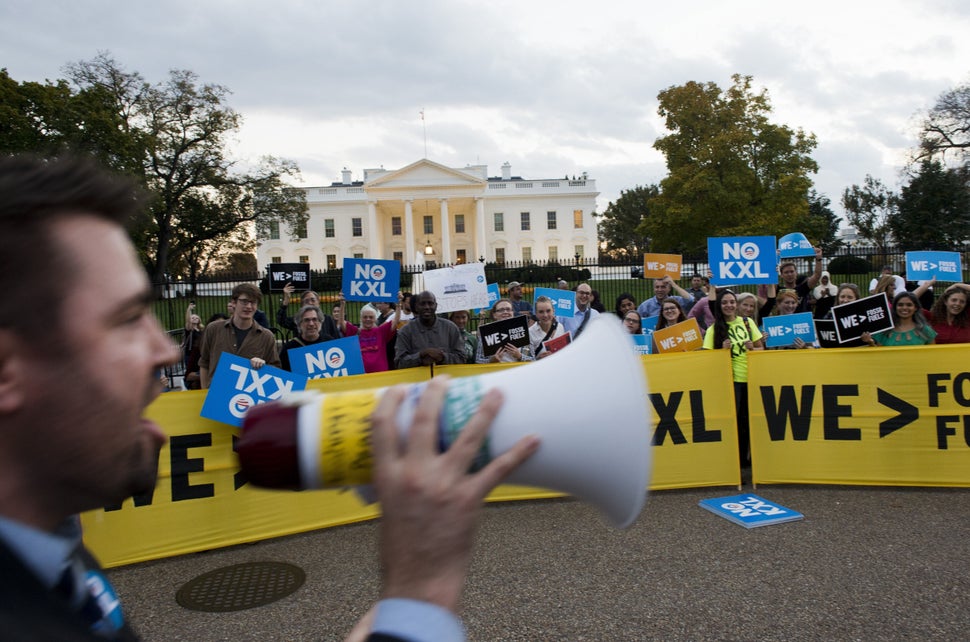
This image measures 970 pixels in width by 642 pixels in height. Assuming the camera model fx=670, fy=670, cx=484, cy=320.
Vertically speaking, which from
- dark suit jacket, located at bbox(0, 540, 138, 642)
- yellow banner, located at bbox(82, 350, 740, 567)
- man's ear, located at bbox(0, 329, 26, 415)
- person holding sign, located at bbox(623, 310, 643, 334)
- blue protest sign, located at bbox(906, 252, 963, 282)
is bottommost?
yellow banner, located at bbox(82, 350, 740, 567)

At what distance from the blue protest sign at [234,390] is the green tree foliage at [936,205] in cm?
3633

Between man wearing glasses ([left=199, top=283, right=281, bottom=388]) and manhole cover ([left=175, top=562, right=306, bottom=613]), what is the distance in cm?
207

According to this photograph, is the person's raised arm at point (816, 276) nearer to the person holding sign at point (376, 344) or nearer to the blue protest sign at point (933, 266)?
the blue protest sign at point (933, 266)

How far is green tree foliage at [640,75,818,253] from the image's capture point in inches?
1281

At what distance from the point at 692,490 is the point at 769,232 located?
2901 cm

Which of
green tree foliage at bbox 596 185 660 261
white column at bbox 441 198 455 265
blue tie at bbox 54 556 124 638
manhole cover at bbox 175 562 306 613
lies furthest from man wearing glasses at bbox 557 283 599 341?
green tree foliage at bbox 596 185 660 261

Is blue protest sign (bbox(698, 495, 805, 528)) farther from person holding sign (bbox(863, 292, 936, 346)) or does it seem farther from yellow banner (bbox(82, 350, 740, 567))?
person holding sign (bbox(863, 292, 936, 346))

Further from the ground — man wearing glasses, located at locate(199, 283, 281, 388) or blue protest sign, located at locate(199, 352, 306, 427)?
man wearing glasses, located at locate(199, 283, 281, 388)

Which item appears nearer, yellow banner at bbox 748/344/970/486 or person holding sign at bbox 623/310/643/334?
yellow banner at bbox 748/344/970/486

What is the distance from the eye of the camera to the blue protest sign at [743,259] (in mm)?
8734

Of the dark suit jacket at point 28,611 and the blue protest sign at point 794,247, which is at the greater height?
the blue protest sign at point 794,247

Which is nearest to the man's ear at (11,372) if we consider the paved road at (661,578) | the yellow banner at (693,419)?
the paved road at (661,578)

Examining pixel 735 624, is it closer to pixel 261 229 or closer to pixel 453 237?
pixel 261 229

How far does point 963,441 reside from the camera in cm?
611
